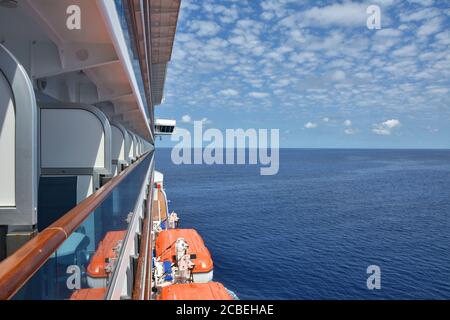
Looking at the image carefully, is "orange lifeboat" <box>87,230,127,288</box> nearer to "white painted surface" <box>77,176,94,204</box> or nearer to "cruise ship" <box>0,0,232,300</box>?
"cruise ship" <box>0,0,232,300</box>

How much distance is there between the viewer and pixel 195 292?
11.1m

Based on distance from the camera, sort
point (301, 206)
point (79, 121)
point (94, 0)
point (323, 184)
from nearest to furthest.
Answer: point (94, 0), point (79, 121), point (301, 206), point (323, 184)

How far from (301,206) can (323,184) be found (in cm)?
2047

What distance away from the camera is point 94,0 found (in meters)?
2.91

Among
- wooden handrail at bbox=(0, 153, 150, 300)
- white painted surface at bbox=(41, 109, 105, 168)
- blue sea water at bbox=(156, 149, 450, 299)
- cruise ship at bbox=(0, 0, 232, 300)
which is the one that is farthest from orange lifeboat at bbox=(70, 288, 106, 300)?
blue sea water at bbox=(156, 149, 450, 299)

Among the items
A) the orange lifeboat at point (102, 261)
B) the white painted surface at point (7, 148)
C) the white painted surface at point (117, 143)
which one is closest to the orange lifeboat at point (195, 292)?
the white painted surface at point (117, 143)

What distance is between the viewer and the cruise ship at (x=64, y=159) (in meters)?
1.54

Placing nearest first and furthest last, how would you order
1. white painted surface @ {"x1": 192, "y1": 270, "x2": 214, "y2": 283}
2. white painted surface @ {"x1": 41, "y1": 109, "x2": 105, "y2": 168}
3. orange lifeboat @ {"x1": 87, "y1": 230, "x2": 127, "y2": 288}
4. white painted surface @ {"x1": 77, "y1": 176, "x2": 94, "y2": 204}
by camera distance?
1. orange lifeboat @ {"x1": 87, "y1": 230, "x2": 127, "y2": 288}
2. white painted surface @ {"x1": 41, "y1": 109, "x2": 105, "y2": 168}
3. white painted surface @ {"x1": 77, "y1": 176, "x2": 94, "y2": 204}
4. white painted surface @ {"x1": 192, "y1": 270, "x2": 214, "y2": 283}

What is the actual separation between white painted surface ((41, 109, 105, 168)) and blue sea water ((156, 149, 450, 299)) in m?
17.5

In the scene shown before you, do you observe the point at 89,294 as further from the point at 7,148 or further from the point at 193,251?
the point at 193,251

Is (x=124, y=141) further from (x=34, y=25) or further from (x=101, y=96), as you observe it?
(x=34, y=25)

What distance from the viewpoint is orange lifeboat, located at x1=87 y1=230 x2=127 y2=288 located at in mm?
2212

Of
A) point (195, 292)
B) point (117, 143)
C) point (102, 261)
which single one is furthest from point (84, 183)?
point (195, 292)
